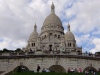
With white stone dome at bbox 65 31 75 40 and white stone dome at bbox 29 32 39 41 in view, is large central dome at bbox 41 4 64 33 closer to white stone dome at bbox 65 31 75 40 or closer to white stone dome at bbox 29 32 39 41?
white stone dome at bbox 29 32 39 41

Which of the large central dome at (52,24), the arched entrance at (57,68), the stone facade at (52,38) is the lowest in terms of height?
the arched entrance at (57,68)

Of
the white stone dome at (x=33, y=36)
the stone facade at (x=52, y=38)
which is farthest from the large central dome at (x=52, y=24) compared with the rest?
the white stone dome at (x=33, y=36)

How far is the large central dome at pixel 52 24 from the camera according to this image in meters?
128

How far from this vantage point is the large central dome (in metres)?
128

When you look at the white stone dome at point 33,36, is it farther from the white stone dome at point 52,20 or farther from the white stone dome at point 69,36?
the white stone dome at point 69,36

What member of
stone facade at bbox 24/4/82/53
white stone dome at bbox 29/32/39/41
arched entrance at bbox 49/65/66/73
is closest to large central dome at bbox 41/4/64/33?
stone facade at bbox 24/4/82/53

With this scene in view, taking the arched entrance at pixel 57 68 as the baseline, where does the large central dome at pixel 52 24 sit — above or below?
above

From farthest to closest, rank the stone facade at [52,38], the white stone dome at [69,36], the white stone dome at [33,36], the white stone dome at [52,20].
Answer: the white stone dome at [52,20]
the white stone dome at [33,36]
the white stone dome at [69,36]
the stone facade at [52,38]

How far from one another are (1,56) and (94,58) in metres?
17.7

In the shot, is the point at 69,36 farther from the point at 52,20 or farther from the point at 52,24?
the point at 52,20

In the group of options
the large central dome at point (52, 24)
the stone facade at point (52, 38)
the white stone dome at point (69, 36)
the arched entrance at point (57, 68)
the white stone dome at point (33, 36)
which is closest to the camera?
the arched entrance at point (57, 68)

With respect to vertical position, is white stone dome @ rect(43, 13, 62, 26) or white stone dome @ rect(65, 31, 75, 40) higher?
white stone dome @ rect(43, 13, 62, 26)

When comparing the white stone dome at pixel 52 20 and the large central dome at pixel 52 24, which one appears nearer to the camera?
the large central dome at pixel 52 24

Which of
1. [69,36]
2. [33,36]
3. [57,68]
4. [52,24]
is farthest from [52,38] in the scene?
[57,68]
